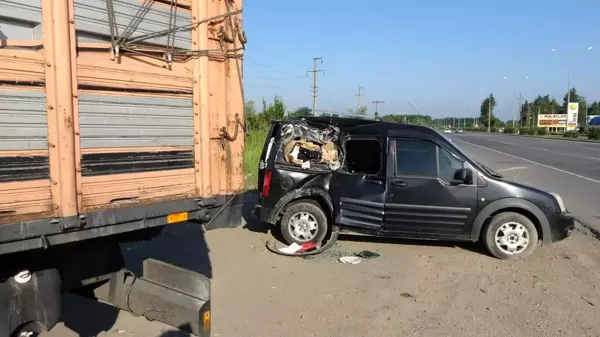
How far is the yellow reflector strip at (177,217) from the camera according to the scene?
11.2 feet

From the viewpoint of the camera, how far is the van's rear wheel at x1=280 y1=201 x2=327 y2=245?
7.48 metres

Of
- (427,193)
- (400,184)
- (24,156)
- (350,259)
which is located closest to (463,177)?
(427,193)

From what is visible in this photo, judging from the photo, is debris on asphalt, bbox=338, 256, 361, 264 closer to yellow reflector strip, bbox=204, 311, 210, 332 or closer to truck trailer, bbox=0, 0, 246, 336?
truck trailer, bbox=0, 0, 246, 336

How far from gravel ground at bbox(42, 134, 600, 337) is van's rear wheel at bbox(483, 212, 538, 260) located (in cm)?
16

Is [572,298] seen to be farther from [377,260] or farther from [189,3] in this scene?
[189,3]

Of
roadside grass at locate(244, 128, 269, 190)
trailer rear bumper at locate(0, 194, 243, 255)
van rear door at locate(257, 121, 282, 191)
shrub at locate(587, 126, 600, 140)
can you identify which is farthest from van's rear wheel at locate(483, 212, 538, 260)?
shrub at locate(587, 126, 600, 140)

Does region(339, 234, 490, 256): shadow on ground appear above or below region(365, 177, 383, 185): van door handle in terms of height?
below

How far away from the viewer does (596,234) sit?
8.37m

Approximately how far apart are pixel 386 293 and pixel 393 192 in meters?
1.89

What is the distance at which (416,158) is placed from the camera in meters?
7.30

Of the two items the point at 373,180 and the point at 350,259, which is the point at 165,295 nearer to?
the point at 350,259

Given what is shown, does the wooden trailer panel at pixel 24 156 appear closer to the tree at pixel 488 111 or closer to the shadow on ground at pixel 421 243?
the shadow on ground at pixel 421 243

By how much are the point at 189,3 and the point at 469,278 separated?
4.67 meters

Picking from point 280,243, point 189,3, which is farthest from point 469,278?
point 189,3
